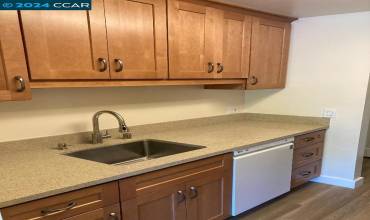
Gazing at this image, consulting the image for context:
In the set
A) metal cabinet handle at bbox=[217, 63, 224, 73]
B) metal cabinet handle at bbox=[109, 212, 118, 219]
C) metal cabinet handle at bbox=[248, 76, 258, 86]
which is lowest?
metal cabinet handle at bbox=[109, 212, 118, 219]

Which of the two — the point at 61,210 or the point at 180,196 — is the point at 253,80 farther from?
the point at 61,210

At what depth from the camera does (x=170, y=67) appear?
6.62ft

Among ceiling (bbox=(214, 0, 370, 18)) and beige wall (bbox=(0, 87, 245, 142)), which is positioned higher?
ceiling (bbox=(214, 0, 370, 18))

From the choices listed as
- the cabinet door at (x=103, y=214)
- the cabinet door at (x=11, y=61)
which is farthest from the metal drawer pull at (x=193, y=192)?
the cabinet door at (x=11, y=61)

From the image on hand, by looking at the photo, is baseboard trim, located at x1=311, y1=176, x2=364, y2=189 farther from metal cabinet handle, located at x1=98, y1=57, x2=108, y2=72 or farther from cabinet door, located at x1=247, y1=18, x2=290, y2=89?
metal cabinet handle, located at x1=98, y1=57, x2=108, y2=72

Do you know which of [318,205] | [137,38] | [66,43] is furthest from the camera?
[318,205]

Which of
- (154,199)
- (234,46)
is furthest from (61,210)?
(234,46)

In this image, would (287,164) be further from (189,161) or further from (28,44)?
(28,44)

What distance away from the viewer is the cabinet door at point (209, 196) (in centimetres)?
178

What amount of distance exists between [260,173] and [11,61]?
6.50ft

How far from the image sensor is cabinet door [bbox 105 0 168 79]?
1714mm

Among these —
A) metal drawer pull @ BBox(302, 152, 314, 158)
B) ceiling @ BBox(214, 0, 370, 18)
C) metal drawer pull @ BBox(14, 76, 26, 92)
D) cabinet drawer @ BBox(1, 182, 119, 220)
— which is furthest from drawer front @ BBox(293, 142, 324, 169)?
metal drawer pull @ BBox(14, 76, 26, 92)

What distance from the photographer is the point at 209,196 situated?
6.20 ft

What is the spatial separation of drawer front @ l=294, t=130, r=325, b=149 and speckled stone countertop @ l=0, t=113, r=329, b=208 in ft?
0.24
